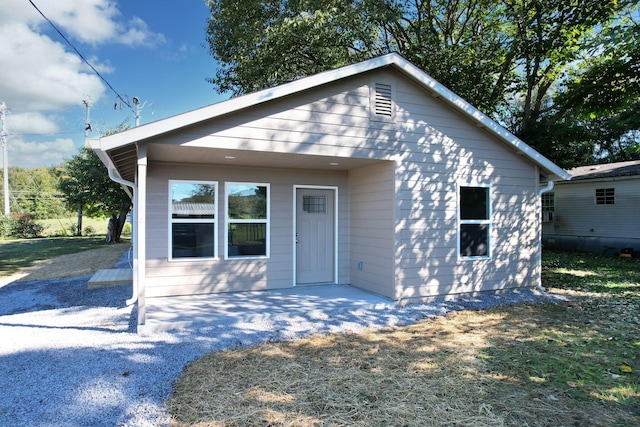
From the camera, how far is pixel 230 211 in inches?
274

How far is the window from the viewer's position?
48.3ft

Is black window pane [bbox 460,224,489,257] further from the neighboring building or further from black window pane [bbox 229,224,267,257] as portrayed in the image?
the neighboring building

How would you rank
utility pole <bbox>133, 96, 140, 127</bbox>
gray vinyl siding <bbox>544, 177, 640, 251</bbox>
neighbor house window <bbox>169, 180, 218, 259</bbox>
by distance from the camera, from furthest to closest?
utility pole <bbox>133, 96, 140, 127</bbox> < gray vinyl siding <bbox>544, 177, 640, 251</bbox> < neighbor house window <bbox>169, 180, 218, 259</bbox>

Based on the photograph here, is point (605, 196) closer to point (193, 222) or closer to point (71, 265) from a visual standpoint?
point (193, 222)

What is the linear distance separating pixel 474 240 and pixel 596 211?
11511mm

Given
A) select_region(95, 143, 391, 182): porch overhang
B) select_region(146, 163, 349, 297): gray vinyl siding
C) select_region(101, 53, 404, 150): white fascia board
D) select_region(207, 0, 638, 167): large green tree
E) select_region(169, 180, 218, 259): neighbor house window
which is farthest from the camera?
select_region(207, 0, 638, 167): large green tree

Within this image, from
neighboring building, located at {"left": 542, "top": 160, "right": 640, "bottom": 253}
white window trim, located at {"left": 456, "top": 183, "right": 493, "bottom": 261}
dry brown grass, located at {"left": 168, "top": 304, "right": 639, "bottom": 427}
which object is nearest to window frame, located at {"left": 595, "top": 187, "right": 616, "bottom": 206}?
neighboring building, located at {"left": 542, "top": 160, "right": 640, "bottom": 253}

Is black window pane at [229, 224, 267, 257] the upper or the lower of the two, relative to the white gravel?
upper

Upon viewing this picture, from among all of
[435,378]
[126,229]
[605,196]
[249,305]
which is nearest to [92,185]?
[126,229]

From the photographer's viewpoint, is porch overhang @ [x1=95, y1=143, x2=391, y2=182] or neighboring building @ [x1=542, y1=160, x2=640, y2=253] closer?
porch overhang @ [x1=95, y1=143, x2=391, y2=182]

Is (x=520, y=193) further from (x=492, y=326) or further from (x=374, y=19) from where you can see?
(x=374, y=19)

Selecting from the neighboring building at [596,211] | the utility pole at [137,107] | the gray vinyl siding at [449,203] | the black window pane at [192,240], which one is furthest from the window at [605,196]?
the utility pole at [137,107]

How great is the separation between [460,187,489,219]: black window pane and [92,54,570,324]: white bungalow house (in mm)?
20

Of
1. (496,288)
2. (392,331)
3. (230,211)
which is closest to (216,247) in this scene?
(230,211)
